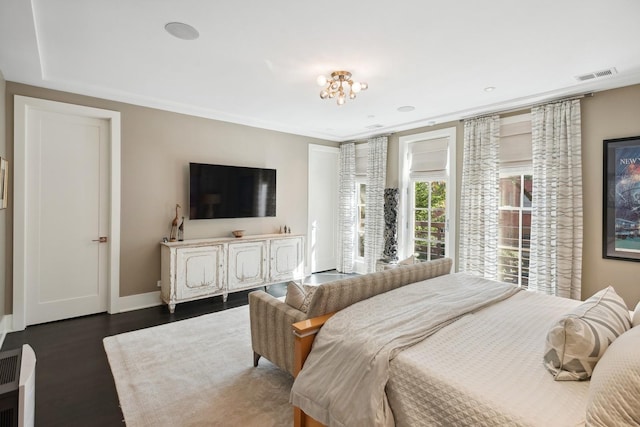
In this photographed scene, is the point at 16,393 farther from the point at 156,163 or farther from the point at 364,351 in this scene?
the point at 156,163

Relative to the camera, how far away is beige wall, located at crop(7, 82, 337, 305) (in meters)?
4.18

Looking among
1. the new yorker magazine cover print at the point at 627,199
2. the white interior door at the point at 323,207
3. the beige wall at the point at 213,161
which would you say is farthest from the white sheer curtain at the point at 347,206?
the new yorker magazine cover print at the point at 627,199

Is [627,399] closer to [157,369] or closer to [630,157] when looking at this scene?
[157,369]

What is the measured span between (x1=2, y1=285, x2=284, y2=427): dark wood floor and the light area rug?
11cm

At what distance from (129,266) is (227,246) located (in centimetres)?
127

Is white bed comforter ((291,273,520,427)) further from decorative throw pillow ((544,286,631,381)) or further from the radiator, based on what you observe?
the radiator

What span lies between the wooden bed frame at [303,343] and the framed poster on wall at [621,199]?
3.44m

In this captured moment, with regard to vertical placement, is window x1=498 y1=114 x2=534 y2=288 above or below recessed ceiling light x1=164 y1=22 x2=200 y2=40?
below

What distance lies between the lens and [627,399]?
112 cm

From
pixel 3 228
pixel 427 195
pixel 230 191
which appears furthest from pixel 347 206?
pixel 3 228

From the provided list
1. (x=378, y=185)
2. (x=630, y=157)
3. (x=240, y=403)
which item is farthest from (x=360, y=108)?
(x=240, y=403)

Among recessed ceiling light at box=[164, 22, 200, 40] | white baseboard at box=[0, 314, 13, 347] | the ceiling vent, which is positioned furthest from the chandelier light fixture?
white baseboard at box=[0, 314, 13, 347]

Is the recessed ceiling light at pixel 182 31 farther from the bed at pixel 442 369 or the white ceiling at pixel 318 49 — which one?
the bed at pixel 442 369

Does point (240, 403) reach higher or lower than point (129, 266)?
lower
